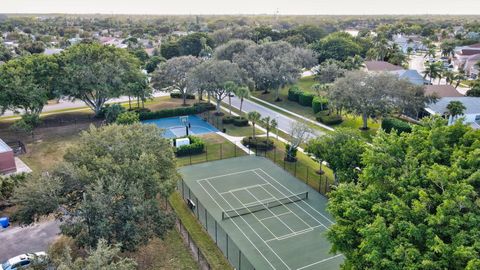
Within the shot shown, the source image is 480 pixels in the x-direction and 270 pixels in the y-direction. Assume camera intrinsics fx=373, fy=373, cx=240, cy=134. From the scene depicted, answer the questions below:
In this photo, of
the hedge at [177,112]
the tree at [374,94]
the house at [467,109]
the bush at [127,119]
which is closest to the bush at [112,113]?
the hedge at [177,112]

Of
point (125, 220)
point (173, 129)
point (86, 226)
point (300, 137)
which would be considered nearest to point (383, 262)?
point (125, 220)

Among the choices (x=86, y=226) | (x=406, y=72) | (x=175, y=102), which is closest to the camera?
(x=86, y=226)

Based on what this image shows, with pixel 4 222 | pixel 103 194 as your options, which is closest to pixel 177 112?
pixel 4 222

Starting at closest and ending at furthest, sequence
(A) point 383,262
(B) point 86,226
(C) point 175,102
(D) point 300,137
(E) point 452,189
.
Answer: (A) point 383,262, (E) point 452,189, (B) point 86,226, (D) point 300,137, (C) point 175,102

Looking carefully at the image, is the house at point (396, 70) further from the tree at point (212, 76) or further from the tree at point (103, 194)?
the tree at point (103, 194)

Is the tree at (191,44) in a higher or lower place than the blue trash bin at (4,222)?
higher

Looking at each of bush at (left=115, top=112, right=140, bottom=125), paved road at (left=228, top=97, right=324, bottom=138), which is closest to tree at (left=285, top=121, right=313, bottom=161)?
paved road at (left=228, top=97, right=324, bottom=138)

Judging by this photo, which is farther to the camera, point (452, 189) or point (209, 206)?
point (209, 206)

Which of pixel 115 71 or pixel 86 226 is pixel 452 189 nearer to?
pixel 86 226
